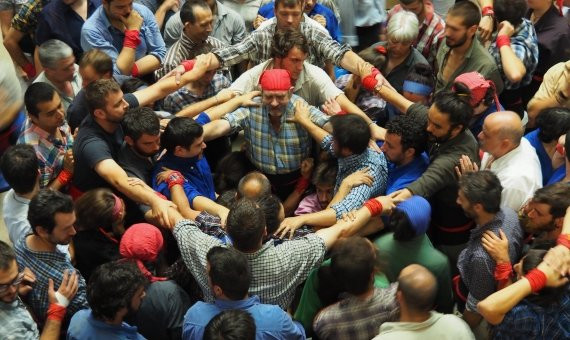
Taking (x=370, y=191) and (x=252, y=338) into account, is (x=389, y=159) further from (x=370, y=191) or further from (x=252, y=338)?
(x=252, y=338)

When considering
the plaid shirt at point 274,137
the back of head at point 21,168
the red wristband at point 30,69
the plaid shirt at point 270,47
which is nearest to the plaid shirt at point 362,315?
the plaid shirt at point 274,137

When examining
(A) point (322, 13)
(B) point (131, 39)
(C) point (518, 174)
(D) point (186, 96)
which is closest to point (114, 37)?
(B) point (131, 39)

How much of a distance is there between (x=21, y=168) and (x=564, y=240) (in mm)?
2599

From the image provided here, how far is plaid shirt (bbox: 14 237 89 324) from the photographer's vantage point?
3.26 m

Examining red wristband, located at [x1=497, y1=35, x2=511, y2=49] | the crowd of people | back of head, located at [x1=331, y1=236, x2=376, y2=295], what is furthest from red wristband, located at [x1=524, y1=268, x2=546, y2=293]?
red wristband, located at [x1=497, y1=35, x2=511, y2=49]

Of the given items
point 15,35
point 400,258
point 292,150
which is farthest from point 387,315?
point 15,35

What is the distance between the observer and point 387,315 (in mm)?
3023

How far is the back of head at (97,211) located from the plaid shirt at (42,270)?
0.21 meters

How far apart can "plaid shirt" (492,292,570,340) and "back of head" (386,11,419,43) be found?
2155 millimetres

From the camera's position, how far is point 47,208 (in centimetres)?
325

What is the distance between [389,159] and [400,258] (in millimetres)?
750

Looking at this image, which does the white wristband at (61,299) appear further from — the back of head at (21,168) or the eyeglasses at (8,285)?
the back of head at (21,168)

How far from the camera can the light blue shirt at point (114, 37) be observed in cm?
490

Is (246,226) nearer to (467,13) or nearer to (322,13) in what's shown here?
(467,13)
